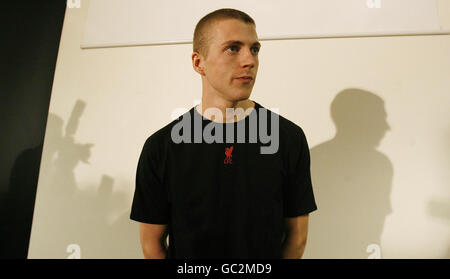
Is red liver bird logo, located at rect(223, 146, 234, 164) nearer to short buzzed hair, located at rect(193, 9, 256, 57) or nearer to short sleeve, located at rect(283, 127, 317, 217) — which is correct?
short sleeve, located at rect(283, 127, 317, 217)

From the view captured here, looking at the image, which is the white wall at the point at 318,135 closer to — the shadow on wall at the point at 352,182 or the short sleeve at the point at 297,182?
the shadow on wall at the point at 352,182

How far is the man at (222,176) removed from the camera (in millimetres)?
806

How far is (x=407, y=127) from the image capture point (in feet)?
3.54

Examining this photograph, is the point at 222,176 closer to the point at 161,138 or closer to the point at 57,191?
the point at 161,138

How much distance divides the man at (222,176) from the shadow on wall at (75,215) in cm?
37

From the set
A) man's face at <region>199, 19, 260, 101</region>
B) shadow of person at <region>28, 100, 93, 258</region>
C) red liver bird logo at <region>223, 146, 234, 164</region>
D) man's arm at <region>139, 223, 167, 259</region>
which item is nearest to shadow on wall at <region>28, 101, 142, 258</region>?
shadow of person at <region>28, 100, 93, 258</region>

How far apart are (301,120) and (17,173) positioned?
55.0 inches

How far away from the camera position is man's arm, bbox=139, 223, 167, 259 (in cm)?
85
